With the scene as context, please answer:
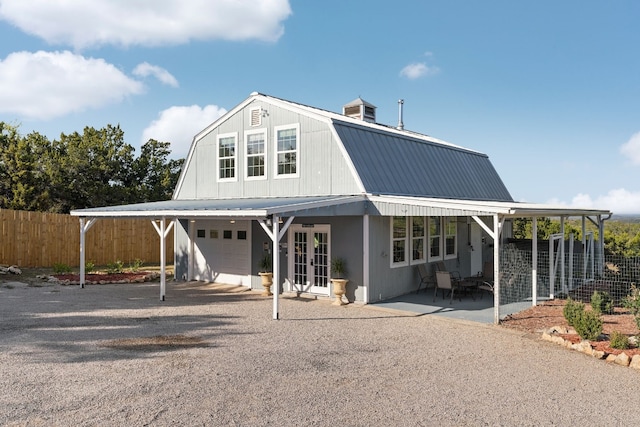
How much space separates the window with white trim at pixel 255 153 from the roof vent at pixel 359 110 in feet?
17.2

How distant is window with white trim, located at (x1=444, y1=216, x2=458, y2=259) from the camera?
1527 centimetres

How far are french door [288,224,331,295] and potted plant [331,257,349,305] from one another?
16.5 inches

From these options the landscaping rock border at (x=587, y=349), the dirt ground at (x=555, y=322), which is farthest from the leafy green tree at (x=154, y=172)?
the landscaping rock border at (x=587, y=349)

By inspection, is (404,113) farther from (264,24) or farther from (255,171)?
(264,24)

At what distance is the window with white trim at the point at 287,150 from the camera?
1406 centimetres

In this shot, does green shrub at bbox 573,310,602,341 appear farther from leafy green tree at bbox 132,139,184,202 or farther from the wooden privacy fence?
leafy green tree at bbox 132,139,184,202

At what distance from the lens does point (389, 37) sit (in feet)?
54.8

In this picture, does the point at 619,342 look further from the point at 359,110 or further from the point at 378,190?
the point at 359,110

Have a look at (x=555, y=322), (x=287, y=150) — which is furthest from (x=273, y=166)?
(x=555, y=322)

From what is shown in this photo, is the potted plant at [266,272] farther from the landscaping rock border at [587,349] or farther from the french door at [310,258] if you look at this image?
the landscaping rock border at [587,349]

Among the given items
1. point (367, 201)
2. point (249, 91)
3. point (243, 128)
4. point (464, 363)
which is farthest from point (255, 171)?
point (464, 363)

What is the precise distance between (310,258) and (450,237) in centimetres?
500

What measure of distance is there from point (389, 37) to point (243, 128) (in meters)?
6.09

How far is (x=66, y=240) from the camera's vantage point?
2005cm
